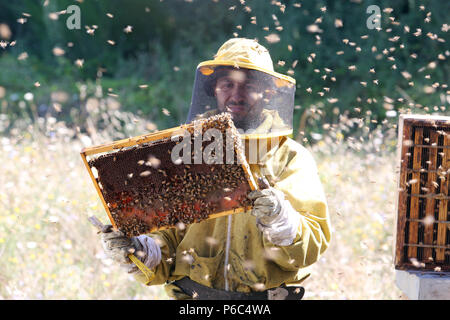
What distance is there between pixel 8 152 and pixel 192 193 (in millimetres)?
4486

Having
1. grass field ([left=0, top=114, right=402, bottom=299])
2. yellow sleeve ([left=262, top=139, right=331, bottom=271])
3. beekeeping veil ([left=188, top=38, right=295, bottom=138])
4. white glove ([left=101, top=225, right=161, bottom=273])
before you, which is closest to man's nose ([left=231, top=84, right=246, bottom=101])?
beekeeping veil ([left=188, top=38, right=295, bottom=138])

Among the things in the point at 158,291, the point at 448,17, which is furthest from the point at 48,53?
the point at 158,291

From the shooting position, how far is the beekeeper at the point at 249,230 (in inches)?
116

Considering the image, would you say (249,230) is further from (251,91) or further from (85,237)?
(85,237)

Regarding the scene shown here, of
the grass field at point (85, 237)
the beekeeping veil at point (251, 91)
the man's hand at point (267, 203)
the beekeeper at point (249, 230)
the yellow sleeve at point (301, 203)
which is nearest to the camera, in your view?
the man's hand at point (267, 203)

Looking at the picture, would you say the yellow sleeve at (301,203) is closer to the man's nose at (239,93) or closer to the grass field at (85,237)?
the man's nose at (239,93)

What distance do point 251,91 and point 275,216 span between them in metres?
0.86

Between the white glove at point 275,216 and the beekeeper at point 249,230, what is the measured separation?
5.1 inches

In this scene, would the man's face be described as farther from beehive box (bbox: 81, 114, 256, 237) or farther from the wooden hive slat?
the wooden hive slat

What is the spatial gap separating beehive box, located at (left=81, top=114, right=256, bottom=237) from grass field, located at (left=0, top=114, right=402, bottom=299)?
154 centimetres

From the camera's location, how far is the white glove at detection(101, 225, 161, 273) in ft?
9.29

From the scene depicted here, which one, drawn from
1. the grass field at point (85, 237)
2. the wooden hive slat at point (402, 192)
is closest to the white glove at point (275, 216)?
the wooden hive slat at point (402, 192)

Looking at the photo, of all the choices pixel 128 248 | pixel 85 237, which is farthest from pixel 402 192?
pixel 85 237

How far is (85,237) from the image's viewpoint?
5117mm
